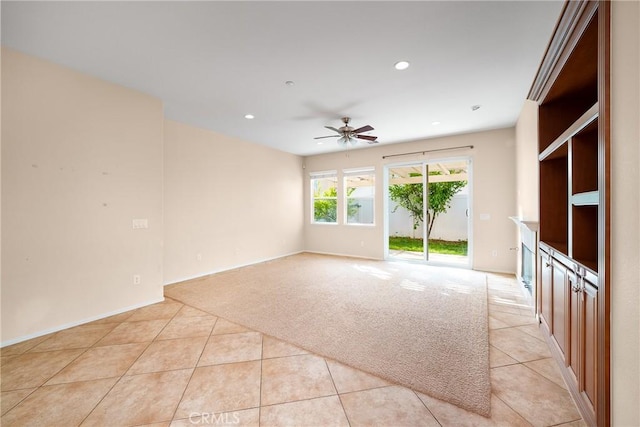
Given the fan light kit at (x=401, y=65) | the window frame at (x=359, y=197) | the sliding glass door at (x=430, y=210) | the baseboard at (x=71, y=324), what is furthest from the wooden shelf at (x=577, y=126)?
the baseboard at (x=71, y=324)

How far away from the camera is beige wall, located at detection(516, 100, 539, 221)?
3.11 m

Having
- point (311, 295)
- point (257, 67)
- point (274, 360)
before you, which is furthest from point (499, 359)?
point (257, 67)

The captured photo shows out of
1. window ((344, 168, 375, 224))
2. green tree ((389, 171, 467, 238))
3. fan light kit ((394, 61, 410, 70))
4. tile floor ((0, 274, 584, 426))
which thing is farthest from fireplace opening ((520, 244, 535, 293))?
window ((344, 168, 375, 224))

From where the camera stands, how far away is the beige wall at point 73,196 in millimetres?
2383

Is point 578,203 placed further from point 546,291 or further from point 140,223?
point 140,223

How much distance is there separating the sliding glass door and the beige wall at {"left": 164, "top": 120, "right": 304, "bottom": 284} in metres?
2.79

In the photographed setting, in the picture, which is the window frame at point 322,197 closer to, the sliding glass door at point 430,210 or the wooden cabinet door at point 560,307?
the sliding glass door at point 430,210

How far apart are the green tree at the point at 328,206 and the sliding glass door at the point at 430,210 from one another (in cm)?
105

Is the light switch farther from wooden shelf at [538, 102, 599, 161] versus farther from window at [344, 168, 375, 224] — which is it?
window at [344, 168, 375, 224]

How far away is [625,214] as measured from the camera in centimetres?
101

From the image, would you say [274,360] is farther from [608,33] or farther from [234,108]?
[234,108]

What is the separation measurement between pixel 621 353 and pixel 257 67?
330cm

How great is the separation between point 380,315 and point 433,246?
335 centimetres

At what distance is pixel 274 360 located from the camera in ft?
6.85
